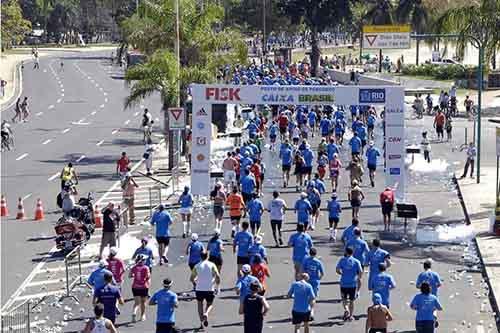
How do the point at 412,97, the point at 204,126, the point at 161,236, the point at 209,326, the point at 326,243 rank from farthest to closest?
the point at 412,97, the point at 204,126, the point at 326,243, the point at 161,236, the point at 209,326

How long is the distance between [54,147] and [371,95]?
64.4ft

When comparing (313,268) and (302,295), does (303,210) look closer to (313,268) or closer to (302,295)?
(313,268)

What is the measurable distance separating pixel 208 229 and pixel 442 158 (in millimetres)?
17190

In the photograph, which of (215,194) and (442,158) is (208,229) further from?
(442,158)

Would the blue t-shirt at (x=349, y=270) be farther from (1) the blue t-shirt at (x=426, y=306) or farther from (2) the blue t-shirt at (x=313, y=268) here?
(1) the blue t-shirt at (x=426, y=306)

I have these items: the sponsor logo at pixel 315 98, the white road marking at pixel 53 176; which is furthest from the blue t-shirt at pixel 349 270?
the white road marking at pixel 53 176

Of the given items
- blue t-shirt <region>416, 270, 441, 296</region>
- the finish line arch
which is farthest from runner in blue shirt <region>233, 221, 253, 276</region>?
the finish line arch

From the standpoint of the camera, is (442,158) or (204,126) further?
(442,158)

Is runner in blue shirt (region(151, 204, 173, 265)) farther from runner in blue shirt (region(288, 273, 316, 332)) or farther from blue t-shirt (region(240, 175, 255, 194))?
runner in blue shirt (region(288, 273, 316, 332))

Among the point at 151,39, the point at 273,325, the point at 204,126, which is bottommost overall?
the point at 273,325

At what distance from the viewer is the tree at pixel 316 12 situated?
282ft

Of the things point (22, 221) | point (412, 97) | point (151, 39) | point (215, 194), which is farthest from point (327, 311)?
point (412, 97)

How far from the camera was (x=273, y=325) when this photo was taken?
18.8 m

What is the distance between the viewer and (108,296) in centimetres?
1723
